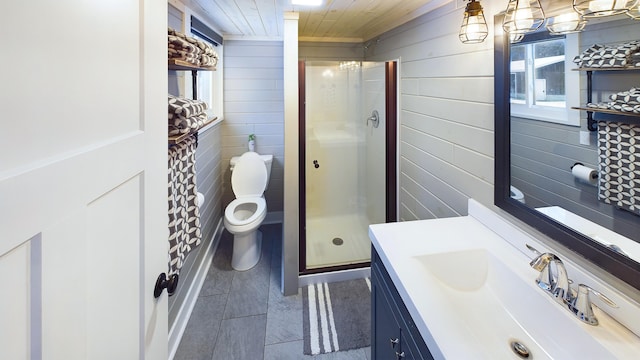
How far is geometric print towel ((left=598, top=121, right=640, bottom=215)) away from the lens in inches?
32.1

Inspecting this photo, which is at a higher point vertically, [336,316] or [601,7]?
[601,7]

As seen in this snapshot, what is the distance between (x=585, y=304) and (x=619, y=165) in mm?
395

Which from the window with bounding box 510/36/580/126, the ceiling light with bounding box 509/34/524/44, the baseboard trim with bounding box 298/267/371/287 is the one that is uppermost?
the ceiling light with bounding box 509/34/524/44

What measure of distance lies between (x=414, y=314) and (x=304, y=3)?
1862 mm

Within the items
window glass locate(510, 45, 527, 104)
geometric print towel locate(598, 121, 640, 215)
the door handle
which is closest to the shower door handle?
window glass locate(510, 45, 527, 104)

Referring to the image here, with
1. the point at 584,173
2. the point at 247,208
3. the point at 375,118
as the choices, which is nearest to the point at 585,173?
the point at 584,173

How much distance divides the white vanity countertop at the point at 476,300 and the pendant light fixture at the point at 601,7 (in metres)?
0.81

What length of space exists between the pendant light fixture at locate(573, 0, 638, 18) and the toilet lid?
2546 millimetres

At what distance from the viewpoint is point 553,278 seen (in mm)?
966

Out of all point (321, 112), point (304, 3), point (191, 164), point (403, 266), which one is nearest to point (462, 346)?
point (403, 266)

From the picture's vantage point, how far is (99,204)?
0.59 meters

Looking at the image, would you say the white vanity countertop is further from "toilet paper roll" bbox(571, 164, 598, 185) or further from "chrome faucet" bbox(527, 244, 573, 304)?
"toilet paper roll" bbox(571, 164, 598, 185)

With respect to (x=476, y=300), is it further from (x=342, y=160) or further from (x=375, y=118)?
(x=342, y=160)

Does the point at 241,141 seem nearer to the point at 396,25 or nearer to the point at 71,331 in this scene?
the point at 396,25
